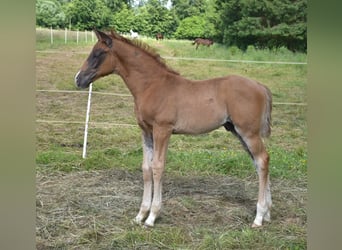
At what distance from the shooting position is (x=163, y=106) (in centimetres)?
232

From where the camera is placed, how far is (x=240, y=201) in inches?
97.1

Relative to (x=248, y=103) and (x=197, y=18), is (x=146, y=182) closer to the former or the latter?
(x=248, y=103)

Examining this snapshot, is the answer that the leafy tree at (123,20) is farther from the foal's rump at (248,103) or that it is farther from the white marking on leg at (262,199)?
the white marking on leg at (262,199)

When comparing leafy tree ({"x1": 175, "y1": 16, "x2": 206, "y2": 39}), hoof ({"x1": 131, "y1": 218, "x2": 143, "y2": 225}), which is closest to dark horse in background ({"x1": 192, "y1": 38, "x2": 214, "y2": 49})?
leafy tree ({"x1": 175, "y1": 16, "x2": 206, "y2": 39})

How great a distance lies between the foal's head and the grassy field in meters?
0.10

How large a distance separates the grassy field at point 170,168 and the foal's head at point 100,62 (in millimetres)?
101

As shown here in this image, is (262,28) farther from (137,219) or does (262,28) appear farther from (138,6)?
(137,219)

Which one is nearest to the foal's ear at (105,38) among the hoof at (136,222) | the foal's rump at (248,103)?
the foal's rump at (248,103)

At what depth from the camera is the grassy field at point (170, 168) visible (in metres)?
2.31

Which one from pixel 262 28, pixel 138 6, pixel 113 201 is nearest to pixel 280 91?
pixel 262 28

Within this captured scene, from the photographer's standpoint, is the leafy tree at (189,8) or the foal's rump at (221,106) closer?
the foal's rump at (221,106)
